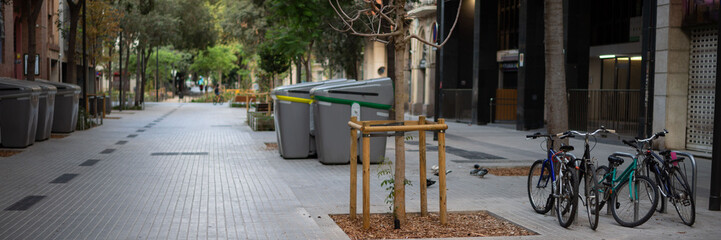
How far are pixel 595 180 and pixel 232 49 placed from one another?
241ft

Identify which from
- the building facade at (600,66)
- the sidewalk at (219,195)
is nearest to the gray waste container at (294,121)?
the sidewalk at (219,195)

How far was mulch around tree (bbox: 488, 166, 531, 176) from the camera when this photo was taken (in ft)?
39.3

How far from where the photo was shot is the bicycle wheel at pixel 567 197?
6977 mm

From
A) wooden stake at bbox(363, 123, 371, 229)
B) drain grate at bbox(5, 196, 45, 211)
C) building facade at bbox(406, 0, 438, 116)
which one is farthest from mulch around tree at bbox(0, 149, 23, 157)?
building facade at bbox(406, 0, 438, 116)

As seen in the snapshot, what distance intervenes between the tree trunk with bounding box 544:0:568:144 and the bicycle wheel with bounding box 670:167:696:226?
3.41 meters

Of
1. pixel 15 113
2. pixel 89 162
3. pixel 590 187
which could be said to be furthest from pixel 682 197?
pixel 15 113

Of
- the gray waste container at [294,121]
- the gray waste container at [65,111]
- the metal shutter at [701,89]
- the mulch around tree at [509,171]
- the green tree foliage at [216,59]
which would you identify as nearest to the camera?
the mulch around tree at [509,171]

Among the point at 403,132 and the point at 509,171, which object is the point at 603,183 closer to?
the point at 403,132

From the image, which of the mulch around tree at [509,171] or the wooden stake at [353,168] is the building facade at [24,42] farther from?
the wooden stake at [353,168]

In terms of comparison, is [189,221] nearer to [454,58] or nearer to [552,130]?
[552,130]

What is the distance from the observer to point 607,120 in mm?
21266

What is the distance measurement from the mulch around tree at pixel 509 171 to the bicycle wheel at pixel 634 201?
4477 millimetres

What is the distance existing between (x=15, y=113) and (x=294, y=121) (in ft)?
19.9

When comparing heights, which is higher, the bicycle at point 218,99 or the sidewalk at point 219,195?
the bicycle at point 218,99
